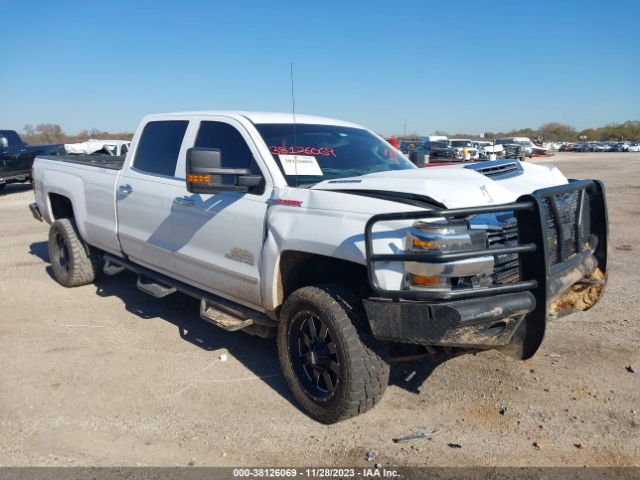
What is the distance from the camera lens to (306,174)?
386cm

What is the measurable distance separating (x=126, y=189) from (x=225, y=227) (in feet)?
5.43

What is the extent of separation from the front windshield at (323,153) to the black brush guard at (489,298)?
1.08 metres

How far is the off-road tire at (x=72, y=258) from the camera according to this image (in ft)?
20.7

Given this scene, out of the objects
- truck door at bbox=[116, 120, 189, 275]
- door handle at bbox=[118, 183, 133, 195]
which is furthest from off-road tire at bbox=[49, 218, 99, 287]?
door handle at bbox=[118, 183, 133, 195]

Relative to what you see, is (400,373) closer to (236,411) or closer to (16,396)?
(236,411)

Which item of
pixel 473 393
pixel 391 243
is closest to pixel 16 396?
pixel 391 243

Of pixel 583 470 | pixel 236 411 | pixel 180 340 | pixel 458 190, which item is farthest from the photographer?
pixel 180 340

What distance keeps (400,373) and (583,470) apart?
145 cm

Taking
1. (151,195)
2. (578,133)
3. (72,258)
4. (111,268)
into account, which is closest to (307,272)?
(151,195)

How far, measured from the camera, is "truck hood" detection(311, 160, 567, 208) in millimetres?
3121

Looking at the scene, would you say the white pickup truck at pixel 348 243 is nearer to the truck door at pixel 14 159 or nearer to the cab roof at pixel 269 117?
the cab roof at pixel 269 117

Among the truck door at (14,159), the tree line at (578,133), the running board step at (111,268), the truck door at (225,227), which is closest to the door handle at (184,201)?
the truck door at (225,227)

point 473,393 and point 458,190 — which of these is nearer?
point 458,190

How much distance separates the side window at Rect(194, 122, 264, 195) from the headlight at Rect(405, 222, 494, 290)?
131cm
